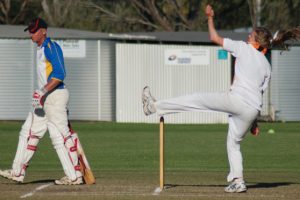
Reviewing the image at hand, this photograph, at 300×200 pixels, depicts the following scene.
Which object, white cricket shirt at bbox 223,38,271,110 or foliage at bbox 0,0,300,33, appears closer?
white cricket shirt at bbox 223,38,271,110

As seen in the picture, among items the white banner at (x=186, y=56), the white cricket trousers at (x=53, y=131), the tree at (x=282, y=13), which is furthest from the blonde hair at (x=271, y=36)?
the tree at (x=282, y=13)

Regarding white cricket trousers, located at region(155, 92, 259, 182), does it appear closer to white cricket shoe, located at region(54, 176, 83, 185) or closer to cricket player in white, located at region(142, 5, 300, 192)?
cricket player in white, located at region(142, 5, 300, 192)

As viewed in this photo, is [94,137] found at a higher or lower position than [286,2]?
lower

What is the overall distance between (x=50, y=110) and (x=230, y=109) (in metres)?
2.72

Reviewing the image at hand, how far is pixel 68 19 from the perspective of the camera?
6862 centimetres

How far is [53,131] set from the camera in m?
16.4

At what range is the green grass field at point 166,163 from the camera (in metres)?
15.3

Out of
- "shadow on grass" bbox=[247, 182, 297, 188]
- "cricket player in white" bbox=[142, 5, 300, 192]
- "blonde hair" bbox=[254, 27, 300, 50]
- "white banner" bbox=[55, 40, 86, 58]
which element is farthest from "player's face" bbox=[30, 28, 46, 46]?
"white banner" bbox=[55, 40, 86, 58]

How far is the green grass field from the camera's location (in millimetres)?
15344

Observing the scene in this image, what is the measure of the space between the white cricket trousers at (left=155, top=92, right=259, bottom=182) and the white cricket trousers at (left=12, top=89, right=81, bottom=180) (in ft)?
5.23

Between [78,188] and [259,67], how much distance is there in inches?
122

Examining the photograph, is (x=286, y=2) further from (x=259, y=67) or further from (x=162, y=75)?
(x=259, y=67)

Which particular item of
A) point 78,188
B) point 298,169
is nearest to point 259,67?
point 78,188

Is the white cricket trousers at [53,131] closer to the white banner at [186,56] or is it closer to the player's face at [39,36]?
the player's face at [39,36]
